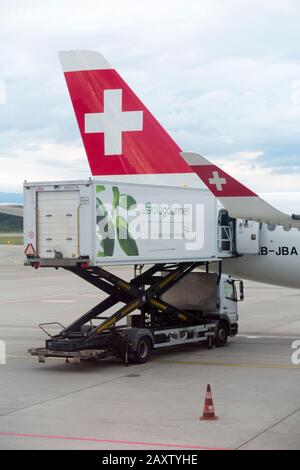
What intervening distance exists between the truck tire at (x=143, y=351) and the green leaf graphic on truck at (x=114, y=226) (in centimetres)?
219

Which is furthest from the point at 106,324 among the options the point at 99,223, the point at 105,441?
the point at 105,441

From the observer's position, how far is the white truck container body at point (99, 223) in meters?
19.2

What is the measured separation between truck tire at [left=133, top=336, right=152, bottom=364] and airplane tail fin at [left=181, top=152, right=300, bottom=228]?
6087mm

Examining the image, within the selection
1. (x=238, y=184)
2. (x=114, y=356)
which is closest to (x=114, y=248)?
(x=114, y=356)

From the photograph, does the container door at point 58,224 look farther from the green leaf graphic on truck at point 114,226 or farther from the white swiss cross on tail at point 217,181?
the white swiss cross on tail at point 217,181

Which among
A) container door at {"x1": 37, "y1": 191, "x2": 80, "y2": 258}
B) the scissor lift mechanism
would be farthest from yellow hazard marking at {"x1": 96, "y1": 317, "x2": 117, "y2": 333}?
container door at {"x1": 37, "y1": 191, "x2": 80, "y2": 258}

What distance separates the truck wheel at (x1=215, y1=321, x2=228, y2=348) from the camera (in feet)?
75.7

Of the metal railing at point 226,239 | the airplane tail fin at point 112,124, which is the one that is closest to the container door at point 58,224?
the metal railing at point 226,239

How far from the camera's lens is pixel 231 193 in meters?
14.9

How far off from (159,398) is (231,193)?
4.28m

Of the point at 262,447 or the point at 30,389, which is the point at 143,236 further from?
the point at 262,447

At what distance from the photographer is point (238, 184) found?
14.8 m

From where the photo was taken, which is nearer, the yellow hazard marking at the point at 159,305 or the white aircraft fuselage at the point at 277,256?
the yellow hazard marking at the point at 159,305
